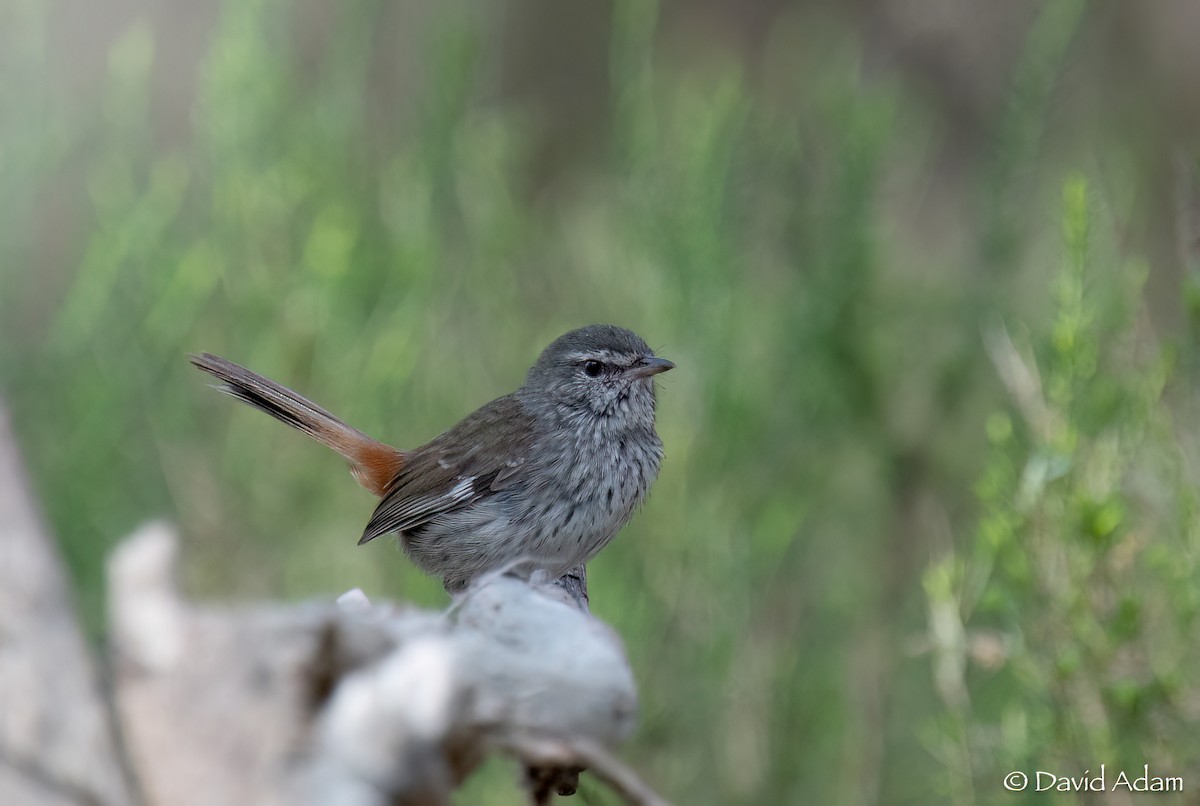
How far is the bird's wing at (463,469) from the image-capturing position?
4.38m

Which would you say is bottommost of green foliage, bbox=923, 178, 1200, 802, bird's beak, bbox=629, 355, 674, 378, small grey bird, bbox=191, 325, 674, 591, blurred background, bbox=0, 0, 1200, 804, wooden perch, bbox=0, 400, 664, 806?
wooden perch, bbox=0, 400, 664, 806

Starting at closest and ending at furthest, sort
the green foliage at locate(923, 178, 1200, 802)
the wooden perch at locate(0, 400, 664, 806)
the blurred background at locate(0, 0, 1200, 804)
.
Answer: the wooden perch at locate(0, 400, 664, 806) < the green foliage at locate(923, 178, 1200, 802) < the blurred background at locate(0, 0, 1200, 804)

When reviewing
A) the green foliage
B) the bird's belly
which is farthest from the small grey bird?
the green foliage

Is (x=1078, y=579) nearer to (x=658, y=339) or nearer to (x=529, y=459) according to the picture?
(x=529, y=459)

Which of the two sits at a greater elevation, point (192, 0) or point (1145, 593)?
point (192, 0)

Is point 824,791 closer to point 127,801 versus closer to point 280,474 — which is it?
point 280,474

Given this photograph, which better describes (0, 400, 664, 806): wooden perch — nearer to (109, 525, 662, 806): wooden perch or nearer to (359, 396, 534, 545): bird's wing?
(109, 525, 662, 806): wooden perch

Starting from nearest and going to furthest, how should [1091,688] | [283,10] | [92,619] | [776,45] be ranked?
[1091,688] → [92,619] → [283,10] → [776,45]

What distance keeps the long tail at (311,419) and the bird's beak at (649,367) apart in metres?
0.99

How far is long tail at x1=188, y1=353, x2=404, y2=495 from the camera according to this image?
13.5 feet

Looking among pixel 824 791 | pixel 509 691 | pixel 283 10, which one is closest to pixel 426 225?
pixel 283 10

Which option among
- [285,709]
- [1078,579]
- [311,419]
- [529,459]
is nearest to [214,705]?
[285,709]

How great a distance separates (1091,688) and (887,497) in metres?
2.21

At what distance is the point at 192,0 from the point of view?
388 inches
